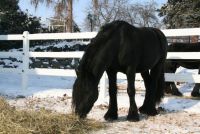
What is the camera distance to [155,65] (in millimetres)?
7516

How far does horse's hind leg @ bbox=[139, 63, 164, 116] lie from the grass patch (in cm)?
133

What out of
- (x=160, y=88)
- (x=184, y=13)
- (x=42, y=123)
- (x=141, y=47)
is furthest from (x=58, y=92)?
(x=184, y=13)

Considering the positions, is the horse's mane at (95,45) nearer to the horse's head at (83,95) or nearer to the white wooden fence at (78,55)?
the horse's head at (83,95)

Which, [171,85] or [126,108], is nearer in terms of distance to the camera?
[126,108]

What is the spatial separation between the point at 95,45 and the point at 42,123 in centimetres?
153

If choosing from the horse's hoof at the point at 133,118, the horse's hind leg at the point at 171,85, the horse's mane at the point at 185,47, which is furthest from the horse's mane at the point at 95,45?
the horse's mane at the point at 185,47

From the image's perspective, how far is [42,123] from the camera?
18.4 feet

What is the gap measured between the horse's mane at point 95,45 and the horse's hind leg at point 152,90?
130cm

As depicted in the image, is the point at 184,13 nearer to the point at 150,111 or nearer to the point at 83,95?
the point at 150,111

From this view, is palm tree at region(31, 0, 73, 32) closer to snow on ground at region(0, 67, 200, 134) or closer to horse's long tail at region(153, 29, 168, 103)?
snow on ground at region(0, 67, 200, 134)

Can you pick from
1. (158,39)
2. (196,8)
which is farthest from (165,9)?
(158,39)

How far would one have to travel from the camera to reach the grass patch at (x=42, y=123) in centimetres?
532

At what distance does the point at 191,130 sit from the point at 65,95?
13.1 feet

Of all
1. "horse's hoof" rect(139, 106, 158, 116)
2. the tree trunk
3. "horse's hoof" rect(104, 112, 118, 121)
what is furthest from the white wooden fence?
the tree trunk
